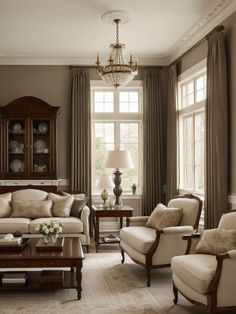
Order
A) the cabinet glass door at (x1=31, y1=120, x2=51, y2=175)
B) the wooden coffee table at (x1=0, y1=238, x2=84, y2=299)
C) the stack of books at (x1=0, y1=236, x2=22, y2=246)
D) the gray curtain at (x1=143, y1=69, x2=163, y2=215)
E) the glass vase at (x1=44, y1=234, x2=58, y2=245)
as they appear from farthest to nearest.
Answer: the gray curtain at (x1=143, y1=69, x2=163, y2=215)
the cabinet glass door at (x1=31, y1=120, x2=51, y2=175)
the glass vase at (x1=44, y1=234, x2=58, y2=245)
the stack of books at (x1=0, y1=236, x2=22, y2=246)
the wooden coffee table at (x1=0, y1=238, x2=84, y2=299)

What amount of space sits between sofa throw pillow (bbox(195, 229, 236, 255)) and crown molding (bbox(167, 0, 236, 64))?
286 cm

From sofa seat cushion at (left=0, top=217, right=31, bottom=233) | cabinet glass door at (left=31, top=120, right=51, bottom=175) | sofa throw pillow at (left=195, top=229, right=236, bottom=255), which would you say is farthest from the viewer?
cabinet glass door at (left=31, top=120, right=51, bottom=175)

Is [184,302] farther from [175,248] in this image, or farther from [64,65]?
[64,65]

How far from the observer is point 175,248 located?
509 cm

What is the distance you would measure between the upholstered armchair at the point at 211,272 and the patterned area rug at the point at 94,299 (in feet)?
1.33

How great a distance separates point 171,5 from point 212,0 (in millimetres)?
499

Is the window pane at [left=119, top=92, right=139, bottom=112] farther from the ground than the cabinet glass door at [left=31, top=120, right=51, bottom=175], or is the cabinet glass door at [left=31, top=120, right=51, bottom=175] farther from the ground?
the window pane at [left=119, top=92, right=139, bottom=112]

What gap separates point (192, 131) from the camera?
7.46 meters

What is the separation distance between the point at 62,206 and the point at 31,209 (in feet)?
1.50

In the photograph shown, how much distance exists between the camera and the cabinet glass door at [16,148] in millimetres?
8008

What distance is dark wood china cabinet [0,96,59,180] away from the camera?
795cm

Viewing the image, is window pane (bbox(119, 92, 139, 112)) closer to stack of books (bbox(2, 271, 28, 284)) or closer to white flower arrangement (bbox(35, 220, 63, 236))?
white flower arrangement (bbox(35, 220, 63, 236))

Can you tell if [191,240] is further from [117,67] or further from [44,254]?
[117,67]

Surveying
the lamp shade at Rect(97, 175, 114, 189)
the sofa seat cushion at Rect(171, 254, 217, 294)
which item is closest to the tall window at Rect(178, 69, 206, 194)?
the lamp shade at Rect(97, 175, 114, 189)
